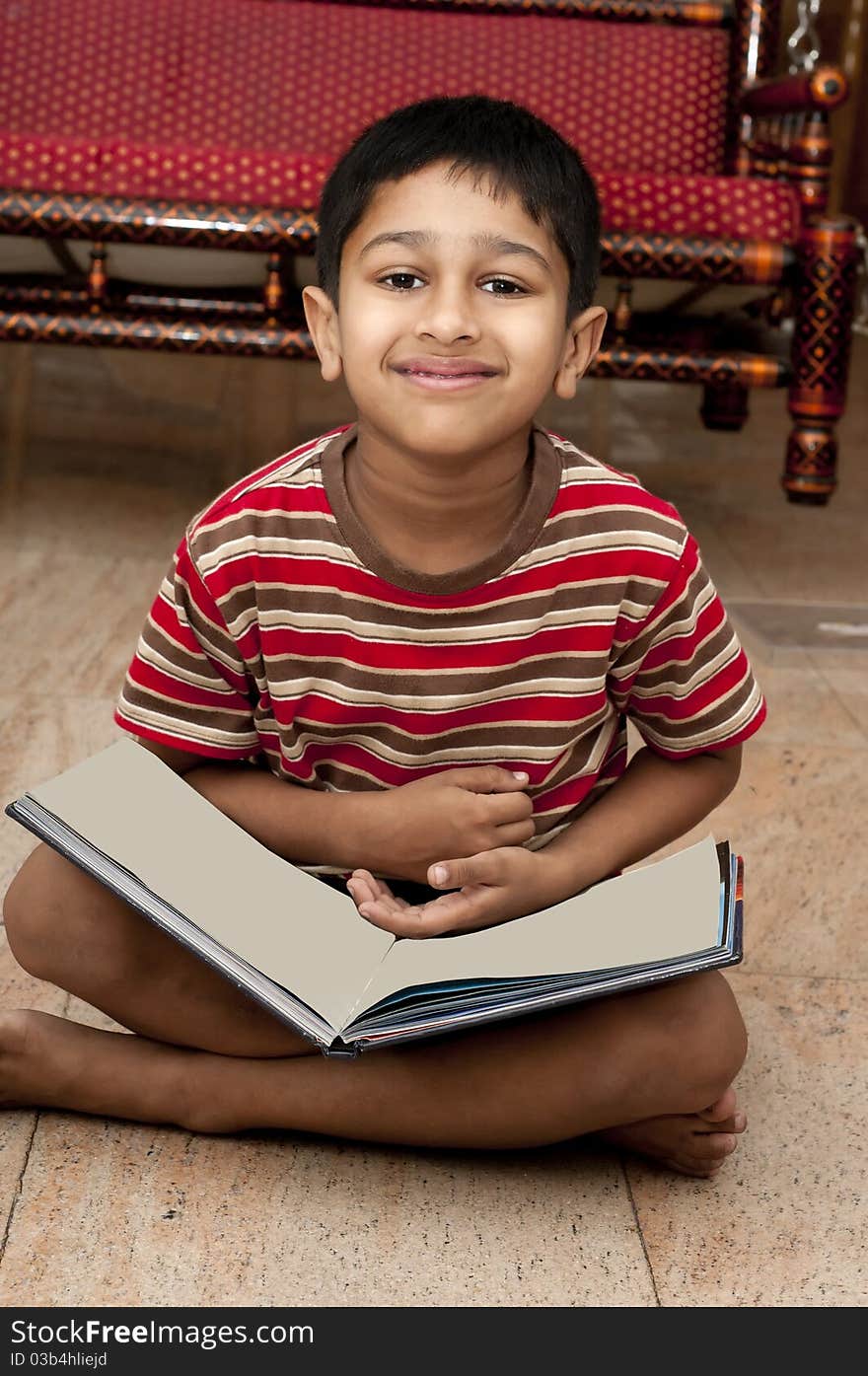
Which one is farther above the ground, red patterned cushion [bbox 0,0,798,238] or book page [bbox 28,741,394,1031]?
book page [bbox 28,741,394,1031]

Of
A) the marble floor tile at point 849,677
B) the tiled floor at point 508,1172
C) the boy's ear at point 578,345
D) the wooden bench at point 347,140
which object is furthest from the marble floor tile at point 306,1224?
the wooden bench at point 347,140

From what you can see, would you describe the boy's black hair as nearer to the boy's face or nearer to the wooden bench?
the boy's face

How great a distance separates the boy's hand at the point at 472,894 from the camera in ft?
2.88

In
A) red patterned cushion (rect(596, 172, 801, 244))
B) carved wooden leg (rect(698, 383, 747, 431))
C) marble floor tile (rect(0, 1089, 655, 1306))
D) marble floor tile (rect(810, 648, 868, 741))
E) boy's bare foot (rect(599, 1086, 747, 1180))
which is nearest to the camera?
marble floor tile (rect(0, 1089, 655, 1306))

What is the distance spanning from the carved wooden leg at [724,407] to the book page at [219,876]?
227 cm

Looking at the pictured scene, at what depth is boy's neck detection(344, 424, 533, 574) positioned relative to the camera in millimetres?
930

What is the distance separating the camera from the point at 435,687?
0.95 metres

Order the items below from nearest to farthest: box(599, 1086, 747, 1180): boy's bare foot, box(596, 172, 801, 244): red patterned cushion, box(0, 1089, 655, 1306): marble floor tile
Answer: box(0, 1089, 655, 1306): marble floor tile
box(599, 1086, 747, 1180): boy's bare foot
box(596, 172, 801, 244): red patterned cushion

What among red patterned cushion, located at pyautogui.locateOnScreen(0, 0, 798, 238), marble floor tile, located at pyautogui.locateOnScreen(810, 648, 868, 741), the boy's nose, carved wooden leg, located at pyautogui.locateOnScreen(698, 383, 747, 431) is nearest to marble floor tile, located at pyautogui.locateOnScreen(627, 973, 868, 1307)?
the boy's nose

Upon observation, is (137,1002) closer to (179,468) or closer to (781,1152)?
(781,1152)

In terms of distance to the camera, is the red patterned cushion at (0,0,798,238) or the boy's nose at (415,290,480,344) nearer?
the boy's nose at (415,290,480,344)


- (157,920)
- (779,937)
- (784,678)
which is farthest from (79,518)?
(157,920)

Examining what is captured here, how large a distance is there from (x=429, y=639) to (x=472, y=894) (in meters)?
0.15

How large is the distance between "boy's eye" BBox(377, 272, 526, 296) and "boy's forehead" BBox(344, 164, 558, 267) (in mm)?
20
